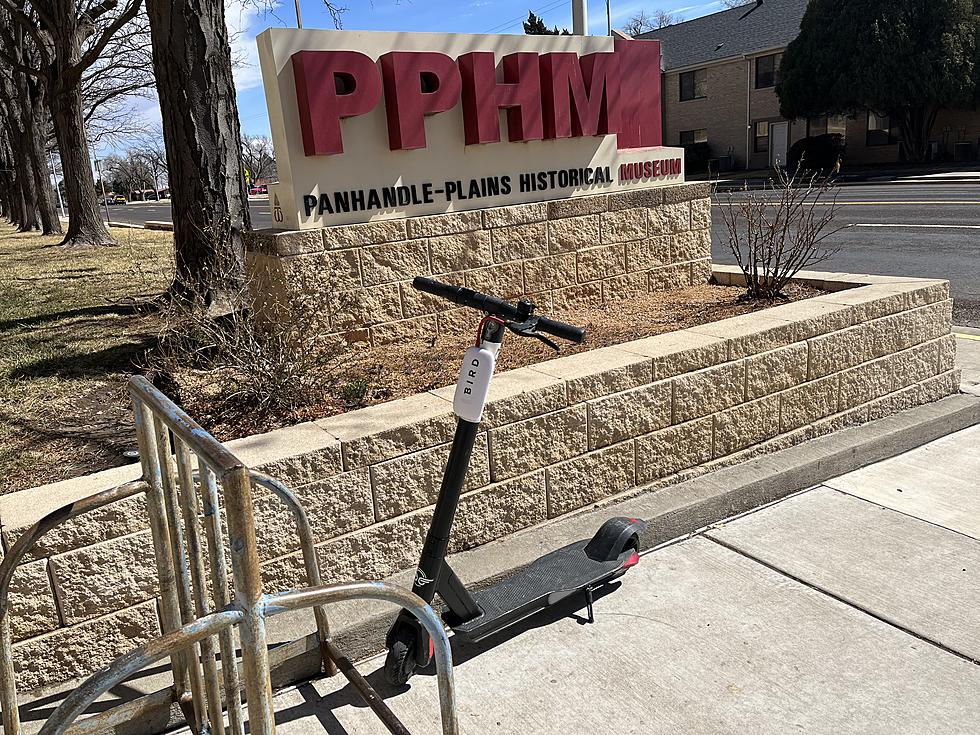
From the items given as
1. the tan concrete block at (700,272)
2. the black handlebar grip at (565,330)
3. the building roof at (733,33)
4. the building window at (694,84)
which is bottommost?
the tan concrete block at (700,272)

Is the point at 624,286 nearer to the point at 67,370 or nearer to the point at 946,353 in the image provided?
the point at 946,353

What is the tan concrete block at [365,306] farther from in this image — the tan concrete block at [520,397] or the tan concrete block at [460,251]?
the tan concrete block at [520,397]

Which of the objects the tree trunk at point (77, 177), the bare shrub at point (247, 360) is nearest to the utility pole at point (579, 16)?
the bare shrub at point (247, 360)

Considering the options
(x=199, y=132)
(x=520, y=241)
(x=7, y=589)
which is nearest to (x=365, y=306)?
(x=520, y=241)

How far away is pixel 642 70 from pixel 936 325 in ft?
10.1

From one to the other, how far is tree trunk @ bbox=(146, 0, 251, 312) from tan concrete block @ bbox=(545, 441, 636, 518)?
3.09 m

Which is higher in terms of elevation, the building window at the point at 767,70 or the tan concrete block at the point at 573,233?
the building window at the point at 767,70

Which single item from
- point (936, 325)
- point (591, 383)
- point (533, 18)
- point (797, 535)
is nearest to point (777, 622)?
point (797, 535)

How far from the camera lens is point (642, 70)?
22.7 ft

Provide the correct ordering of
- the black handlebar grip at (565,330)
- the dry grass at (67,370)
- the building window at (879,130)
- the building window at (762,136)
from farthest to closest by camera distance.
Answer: the building window at (762,136) → the building window at (879,130) → the dry grass at (67,370) → the black handlebar grip at (565,330)

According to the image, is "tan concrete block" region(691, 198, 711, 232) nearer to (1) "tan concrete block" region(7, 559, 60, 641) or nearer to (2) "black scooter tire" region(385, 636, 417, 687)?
(2) "black scooter tire" region(385, 636, 417, 687)

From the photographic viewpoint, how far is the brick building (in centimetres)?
3909

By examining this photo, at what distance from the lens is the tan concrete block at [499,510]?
3725 mm

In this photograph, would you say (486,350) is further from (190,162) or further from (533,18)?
(533,18)
